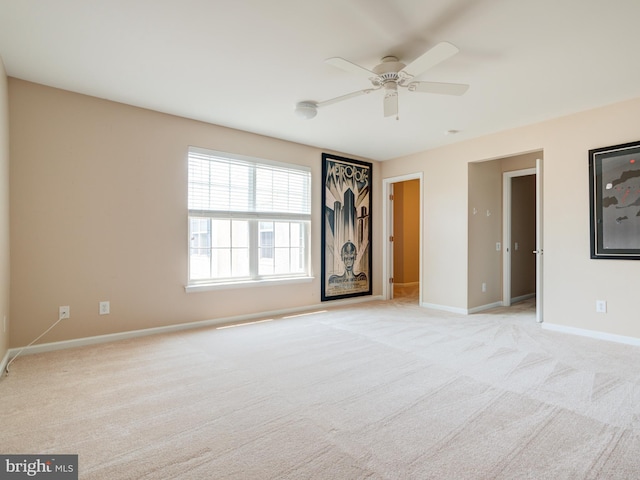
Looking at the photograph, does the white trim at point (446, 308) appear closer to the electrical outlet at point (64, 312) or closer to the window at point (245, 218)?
the window at point (245, 218)

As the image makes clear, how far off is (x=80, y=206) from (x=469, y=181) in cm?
477

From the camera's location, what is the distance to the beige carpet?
167 cm

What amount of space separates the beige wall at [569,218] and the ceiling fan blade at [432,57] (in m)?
2.53

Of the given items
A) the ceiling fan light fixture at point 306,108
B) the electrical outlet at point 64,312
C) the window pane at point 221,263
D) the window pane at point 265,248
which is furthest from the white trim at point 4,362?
the ceiling fan light fixture at point 306,108

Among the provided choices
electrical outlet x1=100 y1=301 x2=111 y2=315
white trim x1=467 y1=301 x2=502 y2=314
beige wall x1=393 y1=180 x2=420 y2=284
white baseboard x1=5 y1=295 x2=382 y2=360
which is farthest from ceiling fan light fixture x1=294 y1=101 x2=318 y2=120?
beige wall x1=393 y1=180 x2=420 y2=284

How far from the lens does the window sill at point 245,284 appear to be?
165 inches

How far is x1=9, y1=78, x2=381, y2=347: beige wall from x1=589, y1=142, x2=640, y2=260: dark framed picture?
4.19m

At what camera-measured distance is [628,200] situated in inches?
136

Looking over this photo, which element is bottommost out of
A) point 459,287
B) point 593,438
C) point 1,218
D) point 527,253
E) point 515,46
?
point 593,438

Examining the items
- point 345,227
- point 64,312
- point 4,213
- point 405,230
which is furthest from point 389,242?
point 4,213

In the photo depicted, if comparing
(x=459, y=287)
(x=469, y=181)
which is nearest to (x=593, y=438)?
(x=459, y=287)

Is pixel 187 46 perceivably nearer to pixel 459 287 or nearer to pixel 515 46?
pixel 515 46

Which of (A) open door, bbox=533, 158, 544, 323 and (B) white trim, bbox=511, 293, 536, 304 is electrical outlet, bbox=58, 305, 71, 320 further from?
(B) white trim, bbox=511, 293, 536, 304

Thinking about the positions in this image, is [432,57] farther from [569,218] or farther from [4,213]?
[4,213]
